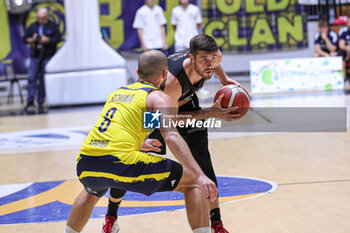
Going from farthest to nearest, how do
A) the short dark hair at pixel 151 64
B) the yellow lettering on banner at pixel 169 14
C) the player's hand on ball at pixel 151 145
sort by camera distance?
the yellow lettering on banner at pixel 169 14
the player's hand on ball at pixel 151 145
the short dark hair at pixel 151 64

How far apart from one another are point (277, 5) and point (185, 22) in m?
5.08

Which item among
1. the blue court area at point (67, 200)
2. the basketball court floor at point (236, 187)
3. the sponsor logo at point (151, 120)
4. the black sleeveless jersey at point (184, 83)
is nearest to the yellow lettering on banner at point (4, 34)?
the basketball court floor at point (236, 187)

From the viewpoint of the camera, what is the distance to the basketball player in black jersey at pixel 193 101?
12.0 feet

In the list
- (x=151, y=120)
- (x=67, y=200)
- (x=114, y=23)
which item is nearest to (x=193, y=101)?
(x=151, y=120)

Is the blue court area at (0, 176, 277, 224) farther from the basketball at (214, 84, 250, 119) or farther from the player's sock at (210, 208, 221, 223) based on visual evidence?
the basketball at (214, 84, 250, 119)

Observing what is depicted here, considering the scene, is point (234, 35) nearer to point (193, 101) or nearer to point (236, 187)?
point (236, 187)

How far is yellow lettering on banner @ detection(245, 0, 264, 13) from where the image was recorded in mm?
16422

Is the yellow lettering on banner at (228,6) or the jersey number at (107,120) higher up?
the yellow lettering on banner at (228,6)

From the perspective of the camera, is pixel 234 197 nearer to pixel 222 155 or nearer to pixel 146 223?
pixel 146 223

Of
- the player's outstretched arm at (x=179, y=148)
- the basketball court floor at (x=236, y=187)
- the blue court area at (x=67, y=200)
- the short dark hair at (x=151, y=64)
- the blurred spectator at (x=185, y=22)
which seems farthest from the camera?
the blurred spectator at (x=185, y=22)

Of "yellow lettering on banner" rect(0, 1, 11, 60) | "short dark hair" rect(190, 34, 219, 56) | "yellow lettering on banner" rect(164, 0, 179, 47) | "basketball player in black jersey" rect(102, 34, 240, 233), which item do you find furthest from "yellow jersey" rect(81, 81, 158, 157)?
"yellow lettering on banner" rect(0, 1, 11, 60)

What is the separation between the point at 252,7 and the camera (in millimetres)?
16438

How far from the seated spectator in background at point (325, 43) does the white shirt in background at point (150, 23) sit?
13.2 ft

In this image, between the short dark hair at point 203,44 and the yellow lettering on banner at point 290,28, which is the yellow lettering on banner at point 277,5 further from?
the short dark hair at point 203,44
